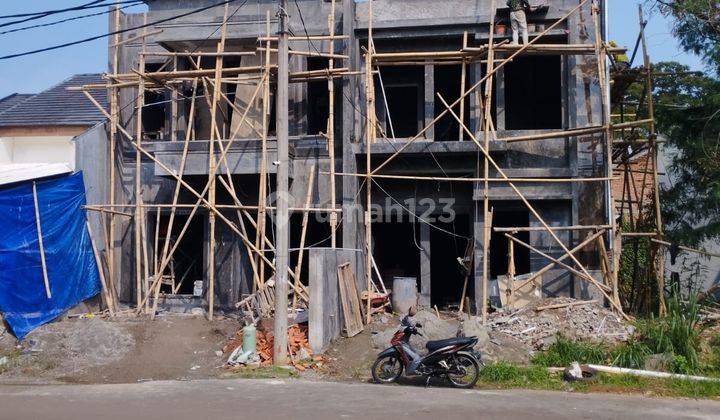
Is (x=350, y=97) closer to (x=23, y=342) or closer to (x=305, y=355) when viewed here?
(x=305, y=355)

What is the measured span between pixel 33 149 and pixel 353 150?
738 cm

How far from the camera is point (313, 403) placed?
9.81 meters

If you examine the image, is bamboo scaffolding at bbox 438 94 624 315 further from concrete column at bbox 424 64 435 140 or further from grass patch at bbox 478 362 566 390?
grass patch at bbox 478 362 566 390

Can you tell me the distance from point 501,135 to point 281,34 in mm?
5784

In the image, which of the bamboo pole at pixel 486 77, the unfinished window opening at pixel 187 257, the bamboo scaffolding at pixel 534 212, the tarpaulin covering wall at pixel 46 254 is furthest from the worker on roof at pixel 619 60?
the tarpaulin covering wall at pixel 46 254

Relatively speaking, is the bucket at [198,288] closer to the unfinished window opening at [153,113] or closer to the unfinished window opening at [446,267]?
the unfinished window opening at [153,113]

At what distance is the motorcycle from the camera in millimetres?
11211

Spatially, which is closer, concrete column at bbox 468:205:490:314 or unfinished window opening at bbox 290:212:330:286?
concrete column at bbox 468:205:490:314

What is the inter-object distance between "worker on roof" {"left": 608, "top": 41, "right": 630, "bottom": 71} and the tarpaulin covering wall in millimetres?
11826

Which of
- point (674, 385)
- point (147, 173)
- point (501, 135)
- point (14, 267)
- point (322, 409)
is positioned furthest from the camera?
point (147, 173)

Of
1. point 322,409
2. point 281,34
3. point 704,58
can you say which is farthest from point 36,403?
point 704,58

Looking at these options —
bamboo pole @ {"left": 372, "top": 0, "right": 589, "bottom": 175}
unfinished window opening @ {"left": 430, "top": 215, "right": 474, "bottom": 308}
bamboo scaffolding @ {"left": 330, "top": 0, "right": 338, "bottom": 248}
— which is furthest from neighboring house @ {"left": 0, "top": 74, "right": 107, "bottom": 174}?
unfinished window opening @ {"left": 430, "top": 215, "right": 474, "bottom": 308}

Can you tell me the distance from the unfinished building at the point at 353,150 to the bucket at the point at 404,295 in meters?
0.67

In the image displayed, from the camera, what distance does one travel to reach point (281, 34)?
12625mm
